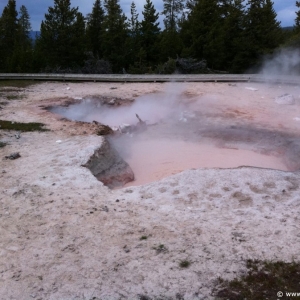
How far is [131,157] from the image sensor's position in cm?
938

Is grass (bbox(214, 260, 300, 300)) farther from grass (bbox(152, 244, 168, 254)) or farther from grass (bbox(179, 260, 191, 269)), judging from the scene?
grass (bbox(152, 244, 168, 254))

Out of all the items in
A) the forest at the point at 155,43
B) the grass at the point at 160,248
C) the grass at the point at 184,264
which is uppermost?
the forest at the point at 155,43

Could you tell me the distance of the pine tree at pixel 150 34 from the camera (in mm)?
26328

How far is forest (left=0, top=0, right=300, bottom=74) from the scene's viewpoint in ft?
79.4

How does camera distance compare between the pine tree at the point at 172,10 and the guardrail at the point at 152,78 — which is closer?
the guardrail at the point at 152,78

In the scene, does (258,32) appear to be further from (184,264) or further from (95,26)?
(184,264)

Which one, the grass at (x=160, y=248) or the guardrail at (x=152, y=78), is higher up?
the guardrail at (x=152, y=78)

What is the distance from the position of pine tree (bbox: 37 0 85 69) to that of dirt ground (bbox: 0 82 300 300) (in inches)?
663

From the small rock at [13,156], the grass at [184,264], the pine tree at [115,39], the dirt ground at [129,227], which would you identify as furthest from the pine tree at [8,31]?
the grass at [184,264]

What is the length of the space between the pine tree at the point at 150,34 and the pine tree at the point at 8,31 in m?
9.94

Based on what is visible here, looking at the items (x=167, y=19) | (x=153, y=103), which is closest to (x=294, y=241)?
(x=153, y=103)

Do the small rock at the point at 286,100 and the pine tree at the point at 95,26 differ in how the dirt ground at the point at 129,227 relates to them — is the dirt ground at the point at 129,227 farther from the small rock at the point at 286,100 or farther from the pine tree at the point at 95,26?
the pine tree at the point at 95,26

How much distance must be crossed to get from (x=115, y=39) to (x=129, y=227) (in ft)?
72.3

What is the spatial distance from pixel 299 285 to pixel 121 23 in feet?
79.1
